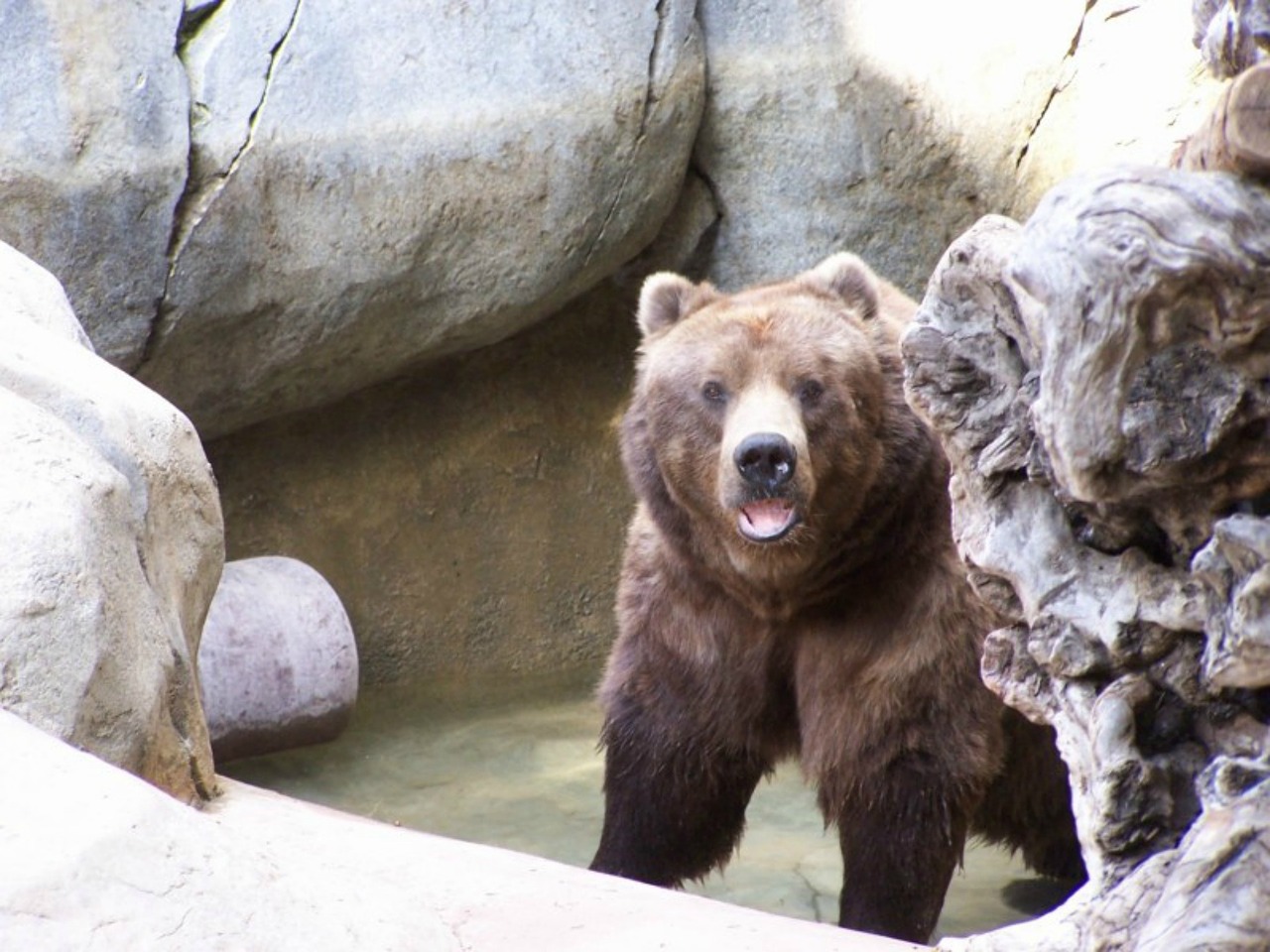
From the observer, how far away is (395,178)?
5.95 meters

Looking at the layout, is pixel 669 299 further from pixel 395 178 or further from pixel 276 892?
pixel 276 892

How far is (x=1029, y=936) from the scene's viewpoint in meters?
2.62

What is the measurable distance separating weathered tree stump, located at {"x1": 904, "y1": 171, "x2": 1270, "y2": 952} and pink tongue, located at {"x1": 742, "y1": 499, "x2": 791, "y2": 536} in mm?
1617

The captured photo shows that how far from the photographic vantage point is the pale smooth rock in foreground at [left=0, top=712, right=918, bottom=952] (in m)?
2.48

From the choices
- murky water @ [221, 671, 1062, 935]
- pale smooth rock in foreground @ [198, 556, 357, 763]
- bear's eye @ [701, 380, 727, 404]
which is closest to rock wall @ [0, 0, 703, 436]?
pale smooth rock in foreground @ [198, 556, 357, 763]

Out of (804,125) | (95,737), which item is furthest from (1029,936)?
(804,125)

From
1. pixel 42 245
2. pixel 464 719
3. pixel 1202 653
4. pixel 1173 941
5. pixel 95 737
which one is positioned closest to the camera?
pixel 1173 941

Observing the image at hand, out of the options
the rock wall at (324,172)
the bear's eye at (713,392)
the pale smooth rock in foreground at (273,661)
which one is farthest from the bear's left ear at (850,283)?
the pale smooth rock in foreground at (273,661)

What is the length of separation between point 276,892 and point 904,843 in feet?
7.11

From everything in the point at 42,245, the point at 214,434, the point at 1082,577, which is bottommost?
the point at 214,434

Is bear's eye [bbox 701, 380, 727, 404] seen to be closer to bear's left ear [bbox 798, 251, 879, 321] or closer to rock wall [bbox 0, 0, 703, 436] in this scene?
bear's left ear [bbox 798, 251, 879, 321]

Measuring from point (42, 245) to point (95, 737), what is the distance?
255 centimetres

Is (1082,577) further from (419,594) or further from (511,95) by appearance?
(419,594)

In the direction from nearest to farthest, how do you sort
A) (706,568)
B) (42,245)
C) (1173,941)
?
(1173,941), (706,568), (42,245)
